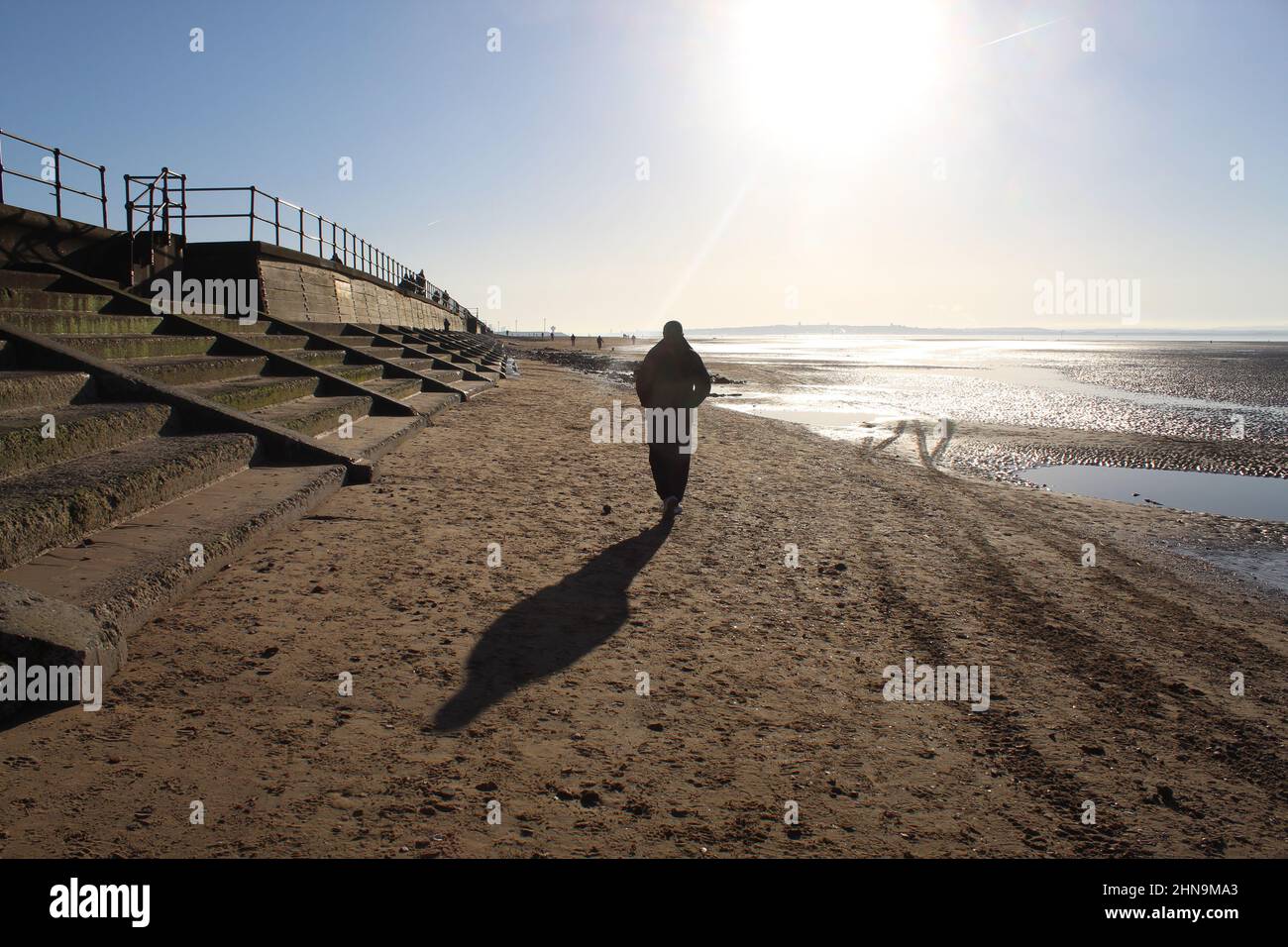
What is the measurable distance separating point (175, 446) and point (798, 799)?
499cm

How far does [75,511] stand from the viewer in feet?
12.7

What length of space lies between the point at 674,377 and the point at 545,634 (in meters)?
3.57

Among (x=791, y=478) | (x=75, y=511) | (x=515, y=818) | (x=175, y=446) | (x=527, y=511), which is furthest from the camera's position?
(x=791, y=478)

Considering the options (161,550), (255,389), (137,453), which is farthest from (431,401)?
(161,550)

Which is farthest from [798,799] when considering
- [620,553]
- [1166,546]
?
[1166,546]

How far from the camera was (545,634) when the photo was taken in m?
3.86

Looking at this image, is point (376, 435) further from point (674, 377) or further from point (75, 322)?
point (674, 377)

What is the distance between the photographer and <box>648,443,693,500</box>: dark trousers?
6707 millimetres

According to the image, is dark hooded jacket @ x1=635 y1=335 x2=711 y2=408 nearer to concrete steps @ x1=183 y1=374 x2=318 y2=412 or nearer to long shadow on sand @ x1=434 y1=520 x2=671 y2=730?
long shadow on sand @ x1=434 y1=520 x2=671 y2=730

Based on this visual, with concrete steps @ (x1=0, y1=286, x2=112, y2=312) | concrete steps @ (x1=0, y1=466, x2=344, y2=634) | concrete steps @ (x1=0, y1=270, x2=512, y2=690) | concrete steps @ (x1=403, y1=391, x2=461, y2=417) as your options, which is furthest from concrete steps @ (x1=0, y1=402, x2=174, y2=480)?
concrete steps @ (x1=403, y1=391, x2=461, y2=417)
